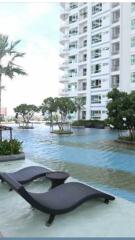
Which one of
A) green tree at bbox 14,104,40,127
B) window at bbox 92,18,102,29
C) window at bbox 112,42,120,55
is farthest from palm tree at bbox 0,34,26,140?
window at bbox 92,18,102,29

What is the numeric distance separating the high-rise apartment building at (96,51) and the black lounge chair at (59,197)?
36108 mm

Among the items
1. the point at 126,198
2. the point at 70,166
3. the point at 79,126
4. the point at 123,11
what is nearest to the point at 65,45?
the point at 123,11

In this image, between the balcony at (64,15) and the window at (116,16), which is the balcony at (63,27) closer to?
the balcony at (64,15)

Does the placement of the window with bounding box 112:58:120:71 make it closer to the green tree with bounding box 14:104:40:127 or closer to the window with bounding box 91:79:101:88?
the window with bounding box 91:79:101:88

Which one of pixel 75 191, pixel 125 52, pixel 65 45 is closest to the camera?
pixel 75 191

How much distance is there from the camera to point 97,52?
48.3 meters

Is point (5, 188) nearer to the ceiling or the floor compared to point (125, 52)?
nearer to the floor

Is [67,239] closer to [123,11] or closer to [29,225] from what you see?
[29,225]

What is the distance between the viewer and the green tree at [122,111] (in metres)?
17.0

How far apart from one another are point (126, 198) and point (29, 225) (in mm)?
2571

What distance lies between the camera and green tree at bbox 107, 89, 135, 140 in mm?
17000

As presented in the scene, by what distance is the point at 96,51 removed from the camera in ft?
159

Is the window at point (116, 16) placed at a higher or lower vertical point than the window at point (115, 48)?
higher

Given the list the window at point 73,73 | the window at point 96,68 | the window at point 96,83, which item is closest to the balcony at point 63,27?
the window at point 73,73
